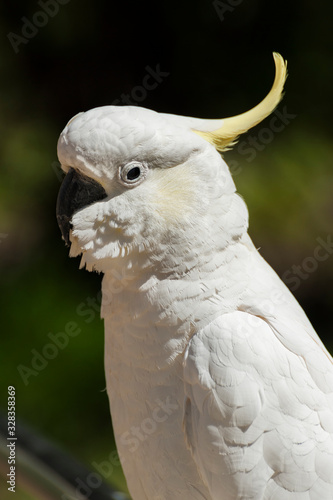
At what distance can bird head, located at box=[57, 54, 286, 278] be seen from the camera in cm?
95

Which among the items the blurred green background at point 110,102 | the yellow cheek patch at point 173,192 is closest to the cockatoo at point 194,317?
the yellow cheek patch at point 173,192

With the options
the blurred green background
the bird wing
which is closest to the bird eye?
the bird wing

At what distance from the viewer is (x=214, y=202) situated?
39.5 inches

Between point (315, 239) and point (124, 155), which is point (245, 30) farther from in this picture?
point (124, 155)

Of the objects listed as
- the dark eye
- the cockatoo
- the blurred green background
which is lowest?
the blurred green background

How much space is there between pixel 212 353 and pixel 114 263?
8.4 inches

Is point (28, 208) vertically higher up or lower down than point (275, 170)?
higher up

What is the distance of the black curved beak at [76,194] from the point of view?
991 millimetres

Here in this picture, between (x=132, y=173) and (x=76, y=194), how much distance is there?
10 cm

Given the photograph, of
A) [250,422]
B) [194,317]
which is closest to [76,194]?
[194,317]

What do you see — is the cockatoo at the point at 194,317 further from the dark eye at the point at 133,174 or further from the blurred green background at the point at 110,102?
the blurred green background at the point at 110,102

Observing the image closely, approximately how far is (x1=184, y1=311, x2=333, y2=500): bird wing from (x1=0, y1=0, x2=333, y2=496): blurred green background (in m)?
1.43

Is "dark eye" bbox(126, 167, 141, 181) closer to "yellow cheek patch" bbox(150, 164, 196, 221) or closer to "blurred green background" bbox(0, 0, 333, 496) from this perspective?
"yellow cheek patch" bbox(150, 164, 196, 221)

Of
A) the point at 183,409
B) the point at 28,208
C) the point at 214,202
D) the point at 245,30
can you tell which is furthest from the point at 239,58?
the point at 183,409
